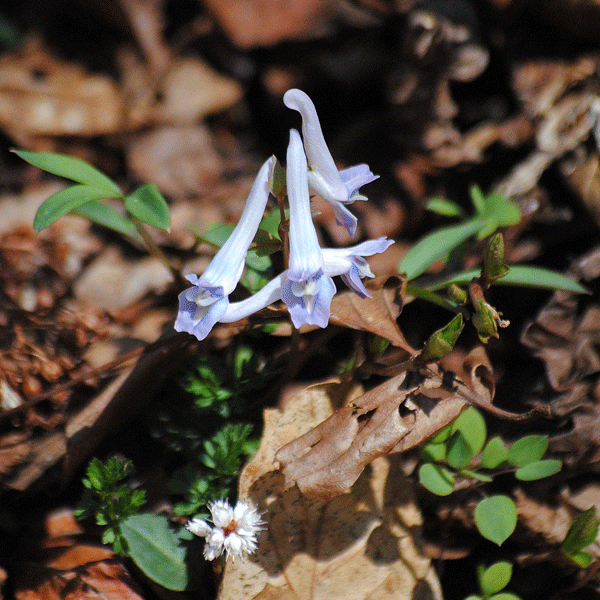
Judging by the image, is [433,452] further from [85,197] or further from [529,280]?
[85,197]

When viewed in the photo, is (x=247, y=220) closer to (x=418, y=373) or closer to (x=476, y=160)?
(x=418, y=373)

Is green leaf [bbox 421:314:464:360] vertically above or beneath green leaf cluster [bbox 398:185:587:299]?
beneath

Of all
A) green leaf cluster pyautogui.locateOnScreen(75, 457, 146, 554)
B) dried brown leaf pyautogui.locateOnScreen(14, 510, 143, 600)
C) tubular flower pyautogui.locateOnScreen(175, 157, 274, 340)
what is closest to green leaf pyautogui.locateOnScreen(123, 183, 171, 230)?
tubular flower pyautogui.locateOnScreen(175, 157, 274, 340)

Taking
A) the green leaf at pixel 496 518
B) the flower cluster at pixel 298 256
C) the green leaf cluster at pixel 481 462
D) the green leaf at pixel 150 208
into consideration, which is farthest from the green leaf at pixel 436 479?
the green leaf at pixel 150 208

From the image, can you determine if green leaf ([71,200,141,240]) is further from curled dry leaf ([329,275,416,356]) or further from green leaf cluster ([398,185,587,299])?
green leaf cluster ([398,185,587,299])

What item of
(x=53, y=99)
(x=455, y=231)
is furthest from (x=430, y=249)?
(x=53, y=99)

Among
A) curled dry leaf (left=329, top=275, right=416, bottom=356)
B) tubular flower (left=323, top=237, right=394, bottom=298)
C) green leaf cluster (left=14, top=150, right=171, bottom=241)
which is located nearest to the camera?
tubular flower (left=323, top=237, right=394, bottom=298)

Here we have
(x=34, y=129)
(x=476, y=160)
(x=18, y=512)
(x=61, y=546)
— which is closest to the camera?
(x=61, y=546)

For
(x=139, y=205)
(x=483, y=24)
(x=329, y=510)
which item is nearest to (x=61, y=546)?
(x=329, y=510)
